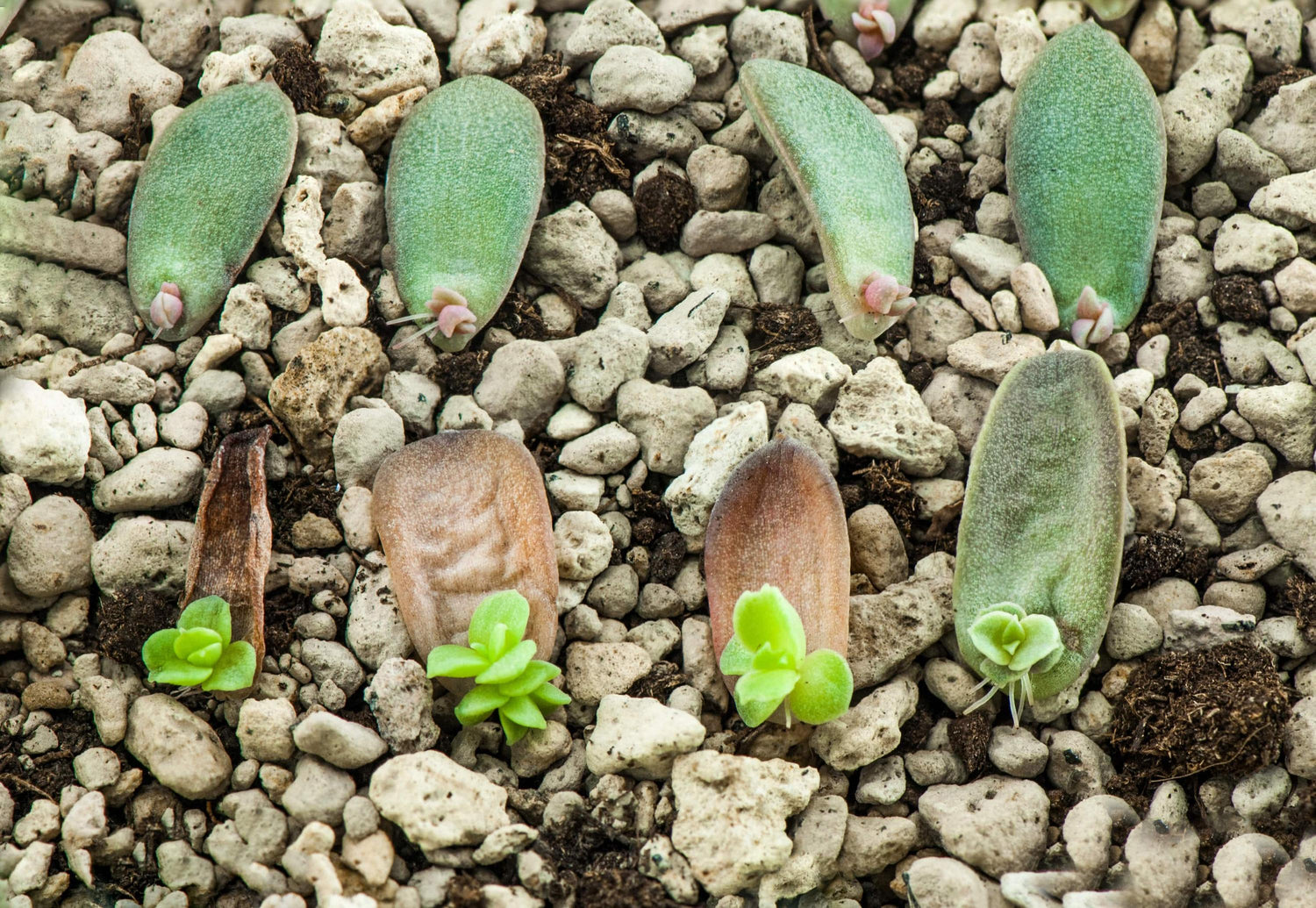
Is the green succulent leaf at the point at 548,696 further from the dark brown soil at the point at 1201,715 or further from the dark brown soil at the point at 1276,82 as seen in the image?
Answer: the dark brown soil at the point at 1276,82

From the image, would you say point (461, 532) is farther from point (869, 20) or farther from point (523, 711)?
point (869, 20)

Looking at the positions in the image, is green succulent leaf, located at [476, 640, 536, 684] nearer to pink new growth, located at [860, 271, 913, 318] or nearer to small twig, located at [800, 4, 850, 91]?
pink new growth, located at [860, 271, 913, 318]

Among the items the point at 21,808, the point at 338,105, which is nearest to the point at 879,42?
the point at 338,105

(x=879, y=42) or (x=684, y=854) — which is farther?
(x=879, y=42)

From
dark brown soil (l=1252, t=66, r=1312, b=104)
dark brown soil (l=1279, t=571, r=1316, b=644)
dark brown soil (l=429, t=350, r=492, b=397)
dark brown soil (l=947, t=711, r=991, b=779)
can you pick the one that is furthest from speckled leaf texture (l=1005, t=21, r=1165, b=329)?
dark brown soil (l=429, t=350, r=492, b=397)

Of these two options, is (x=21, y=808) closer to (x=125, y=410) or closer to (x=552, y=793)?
(x=125, y=410)
